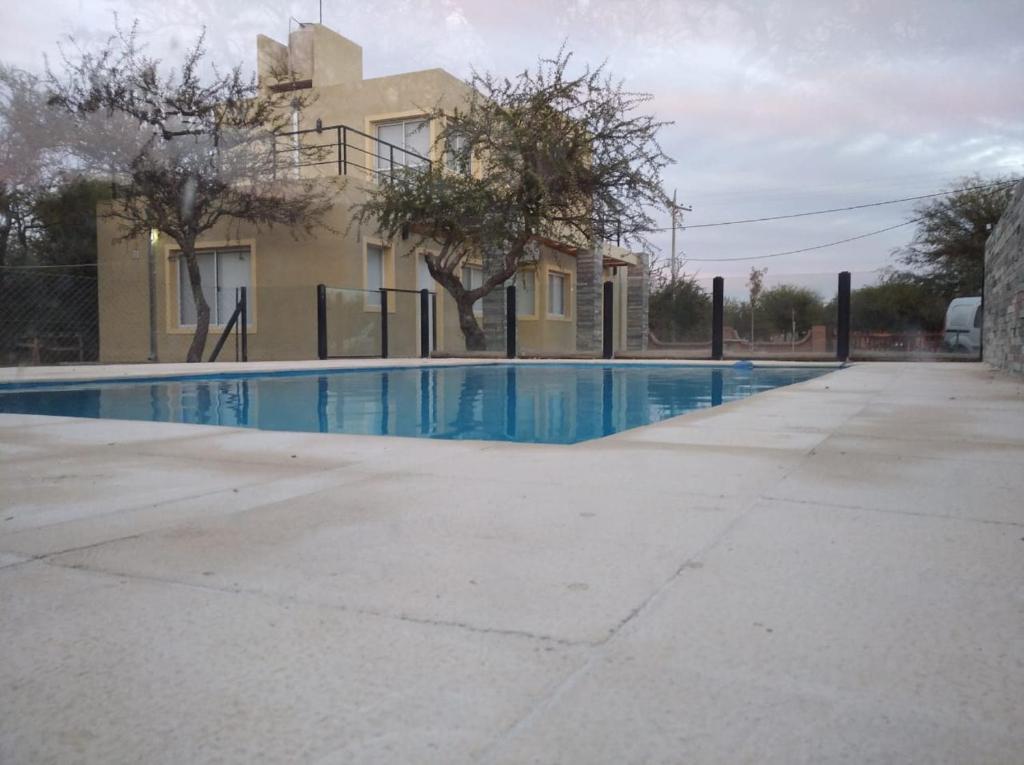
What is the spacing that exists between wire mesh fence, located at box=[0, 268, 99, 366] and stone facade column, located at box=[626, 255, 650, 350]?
50.7 ft

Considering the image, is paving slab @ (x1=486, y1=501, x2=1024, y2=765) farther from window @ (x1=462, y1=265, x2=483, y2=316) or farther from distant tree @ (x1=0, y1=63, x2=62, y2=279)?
window @ (x1=462, y1=265, x2=483, y2=316)

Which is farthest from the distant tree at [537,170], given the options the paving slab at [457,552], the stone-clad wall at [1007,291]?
the paving slab at [457,552]

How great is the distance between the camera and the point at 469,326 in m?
17.3

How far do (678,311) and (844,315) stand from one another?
12.9 m

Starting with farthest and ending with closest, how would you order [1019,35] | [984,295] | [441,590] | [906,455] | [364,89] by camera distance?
[364,89]
[984,295]
[1019,35]
[906,455]
[441,590]

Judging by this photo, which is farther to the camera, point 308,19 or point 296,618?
point 308,19

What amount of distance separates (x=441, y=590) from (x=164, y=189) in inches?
596

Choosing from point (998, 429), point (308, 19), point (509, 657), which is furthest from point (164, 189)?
point (509, 657)

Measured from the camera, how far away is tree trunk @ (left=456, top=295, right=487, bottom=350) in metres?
17.2

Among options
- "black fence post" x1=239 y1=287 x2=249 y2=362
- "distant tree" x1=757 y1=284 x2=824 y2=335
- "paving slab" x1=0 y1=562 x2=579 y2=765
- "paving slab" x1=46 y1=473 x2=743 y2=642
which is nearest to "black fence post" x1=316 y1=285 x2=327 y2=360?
"black fence post" x1=239 y1=287 x2=249 y2=362

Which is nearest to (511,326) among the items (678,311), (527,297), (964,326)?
(527,297)

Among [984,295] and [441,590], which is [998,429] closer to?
[441,590]

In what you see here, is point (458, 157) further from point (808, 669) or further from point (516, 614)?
point (808, 669)

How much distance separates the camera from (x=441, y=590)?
1.70 meters
